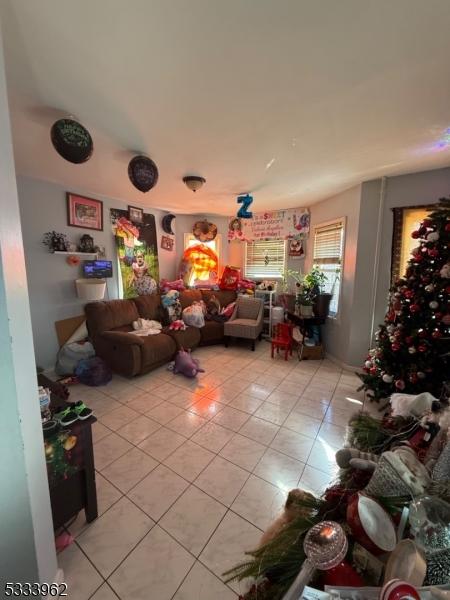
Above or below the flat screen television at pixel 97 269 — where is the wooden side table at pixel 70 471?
below

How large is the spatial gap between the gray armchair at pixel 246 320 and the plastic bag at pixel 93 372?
194cm

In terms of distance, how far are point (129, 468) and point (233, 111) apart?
251cm

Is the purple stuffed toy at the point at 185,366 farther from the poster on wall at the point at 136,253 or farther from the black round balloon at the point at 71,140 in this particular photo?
the black round balloon at the point at 71,140

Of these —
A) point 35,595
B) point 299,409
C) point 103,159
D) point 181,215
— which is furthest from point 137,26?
point 181,215

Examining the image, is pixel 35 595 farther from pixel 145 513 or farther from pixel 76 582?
pixel 145 513

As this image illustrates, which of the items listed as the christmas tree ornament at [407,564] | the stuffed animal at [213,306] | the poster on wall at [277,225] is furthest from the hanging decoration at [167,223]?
the christmas tree ornament at [407,564]

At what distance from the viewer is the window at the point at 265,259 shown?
15.1ft

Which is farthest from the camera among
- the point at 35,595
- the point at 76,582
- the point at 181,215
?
the point at 181,215

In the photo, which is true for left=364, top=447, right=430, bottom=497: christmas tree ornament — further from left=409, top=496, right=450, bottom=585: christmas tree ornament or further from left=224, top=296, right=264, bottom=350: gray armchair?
left=224, top=296, right=264, bottom=350: gray armchair

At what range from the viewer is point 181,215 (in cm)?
469

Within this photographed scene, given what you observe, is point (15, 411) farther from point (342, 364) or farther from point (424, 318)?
point (342, 364)

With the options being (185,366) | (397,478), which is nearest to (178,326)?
(185,366)

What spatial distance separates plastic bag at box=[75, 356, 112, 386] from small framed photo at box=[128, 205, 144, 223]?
7.33ft

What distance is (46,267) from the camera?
9.59ft
